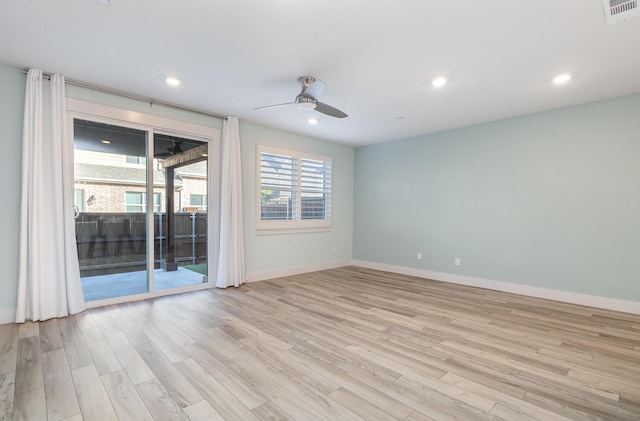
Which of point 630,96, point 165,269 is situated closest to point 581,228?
point 630,96

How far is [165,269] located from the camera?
4.86 meters

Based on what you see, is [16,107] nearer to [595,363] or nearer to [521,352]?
[521,352]

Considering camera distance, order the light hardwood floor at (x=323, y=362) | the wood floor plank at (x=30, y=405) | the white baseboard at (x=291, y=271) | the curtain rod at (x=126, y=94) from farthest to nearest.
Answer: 1. the white baseboard at (x=291, y=271)
2. the curtain rod at (x=126, y=94)
3. the light hardwood floor at (x=323, y=362)
4. the wood floor plank at (x=30, y=405)

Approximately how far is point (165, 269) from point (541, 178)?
5.99 meters

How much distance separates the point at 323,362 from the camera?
2.38 meters

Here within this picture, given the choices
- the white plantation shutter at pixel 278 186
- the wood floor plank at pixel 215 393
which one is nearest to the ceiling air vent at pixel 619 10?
the wood floor plank at pixel 215 393

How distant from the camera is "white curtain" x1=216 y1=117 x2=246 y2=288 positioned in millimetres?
4605

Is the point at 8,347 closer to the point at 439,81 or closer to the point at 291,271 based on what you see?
the point at 291,271

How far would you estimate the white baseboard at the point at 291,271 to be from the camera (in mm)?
5133

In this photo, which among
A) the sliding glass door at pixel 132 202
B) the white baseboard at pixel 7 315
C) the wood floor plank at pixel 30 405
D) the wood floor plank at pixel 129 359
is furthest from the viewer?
the sliding glass door at pixel 132 202

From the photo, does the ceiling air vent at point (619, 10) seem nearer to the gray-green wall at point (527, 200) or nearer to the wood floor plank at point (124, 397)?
the gray-green wall at point (527, 200)

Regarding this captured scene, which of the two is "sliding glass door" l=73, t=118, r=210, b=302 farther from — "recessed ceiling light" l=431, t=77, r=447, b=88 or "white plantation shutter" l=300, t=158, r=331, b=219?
"recessed ceiling light" l=431, t=77, r=447, b=88

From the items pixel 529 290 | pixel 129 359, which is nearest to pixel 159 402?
pixel 129 359

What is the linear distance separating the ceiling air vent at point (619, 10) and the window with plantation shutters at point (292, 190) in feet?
14.4
